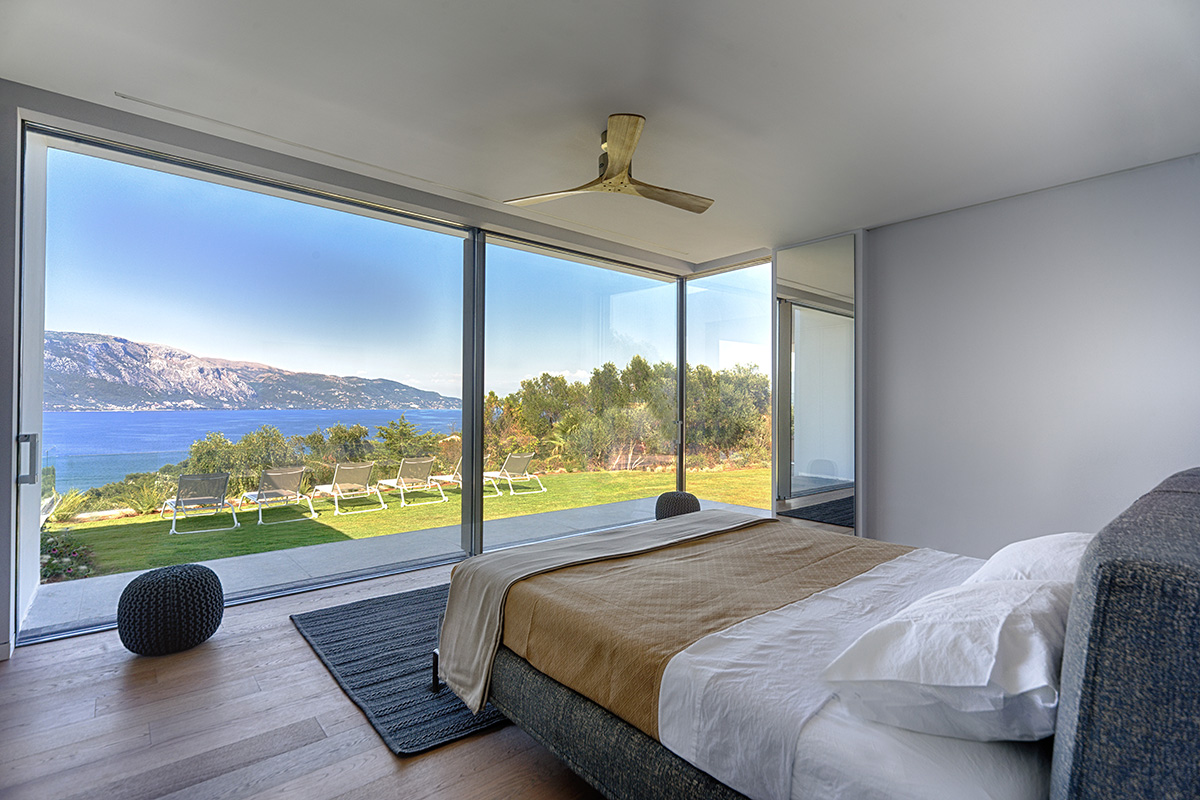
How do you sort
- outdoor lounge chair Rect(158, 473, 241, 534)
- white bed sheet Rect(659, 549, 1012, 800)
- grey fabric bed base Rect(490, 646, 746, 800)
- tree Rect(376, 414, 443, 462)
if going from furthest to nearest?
tree Rect(376, 414, 443, 462) < outdoor lounge chair Rect(158, 473, 241, 534) < grey fabric bed base Rect(490, 646, 746, 800) < white bed sheet Rect(659, 549, 1012, 800)

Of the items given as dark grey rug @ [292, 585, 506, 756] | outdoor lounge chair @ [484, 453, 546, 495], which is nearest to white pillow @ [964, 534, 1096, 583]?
dark grey rug @ [292, 585, 506, 756]

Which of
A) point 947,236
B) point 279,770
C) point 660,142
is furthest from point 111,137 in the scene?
point 947,236

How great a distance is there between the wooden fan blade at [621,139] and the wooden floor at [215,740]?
2.72 meters

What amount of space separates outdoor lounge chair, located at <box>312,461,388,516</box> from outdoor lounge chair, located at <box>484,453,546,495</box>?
3.01ft

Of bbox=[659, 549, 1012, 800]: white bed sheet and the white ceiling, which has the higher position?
the white ceiling

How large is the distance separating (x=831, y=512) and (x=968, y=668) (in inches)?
153

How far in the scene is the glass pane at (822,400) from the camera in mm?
4719

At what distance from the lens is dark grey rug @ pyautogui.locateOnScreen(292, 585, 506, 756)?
86.3 inches

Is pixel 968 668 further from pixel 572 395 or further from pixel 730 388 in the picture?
pixel 730 388

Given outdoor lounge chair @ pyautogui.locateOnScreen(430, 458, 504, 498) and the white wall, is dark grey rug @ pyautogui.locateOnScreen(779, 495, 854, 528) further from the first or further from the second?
outdoor lounge chair @ pyautogui.locateOnScreen(430, 458, 504, 498)

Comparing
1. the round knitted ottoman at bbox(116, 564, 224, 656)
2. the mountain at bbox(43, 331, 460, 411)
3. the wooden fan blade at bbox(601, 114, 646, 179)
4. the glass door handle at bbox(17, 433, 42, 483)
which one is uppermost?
the wooden fan blade at bbox(601, 114, 646, 179)

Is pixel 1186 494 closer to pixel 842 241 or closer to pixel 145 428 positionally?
pixel 842 241

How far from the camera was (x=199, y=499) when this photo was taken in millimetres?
3457

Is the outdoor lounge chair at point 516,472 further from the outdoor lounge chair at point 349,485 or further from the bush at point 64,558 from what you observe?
the bush at point 64,558
